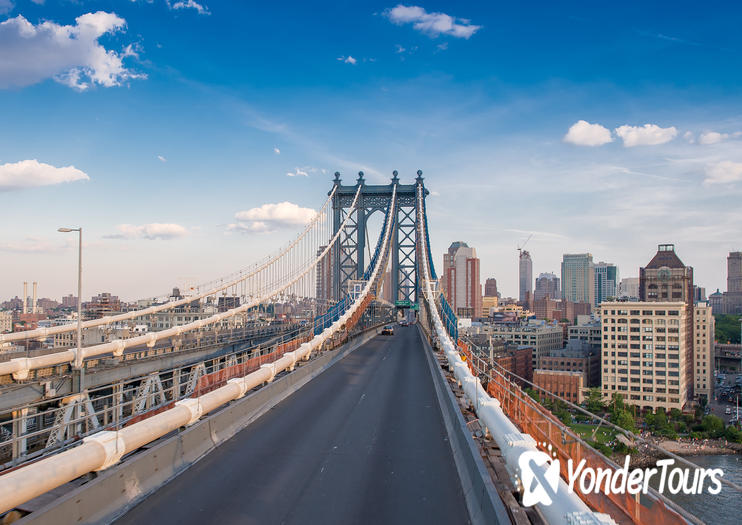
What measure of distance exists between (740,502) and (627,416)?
17.0 metres

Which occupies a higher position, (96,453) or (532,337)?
(96,453)

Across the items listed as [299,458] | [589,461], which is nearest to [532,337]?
[299,458]

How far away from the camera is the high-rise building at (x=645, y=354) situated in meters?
84.6

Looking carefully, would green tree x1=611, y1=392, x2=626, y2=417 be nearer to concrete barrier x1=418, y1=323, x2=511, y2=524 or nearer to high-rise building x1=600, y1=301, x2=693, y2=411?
high-rise building x1=600, y1=301, x2=693, y2=411

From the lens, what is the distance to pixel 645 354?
86.3m

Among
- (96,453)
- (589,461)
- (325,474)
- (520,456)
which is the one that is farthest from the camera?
(325,474)

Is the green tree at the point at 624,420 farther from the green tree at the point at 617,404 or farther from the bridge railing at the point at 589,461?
the bridge railing at the point at 589,461

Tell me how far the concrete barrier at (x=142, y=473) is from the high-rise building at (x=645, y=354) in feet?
278

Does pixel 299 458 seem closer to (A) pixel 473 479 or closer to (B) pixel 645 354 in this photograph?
(A) pixel 473 479

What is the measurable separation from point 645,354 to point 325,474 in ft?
296

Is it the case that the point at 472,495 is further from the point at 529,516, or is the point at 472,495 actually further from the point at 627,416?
the point at 627,416

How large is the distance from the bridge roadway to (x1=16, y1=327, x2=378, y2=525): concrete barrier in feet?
0.64

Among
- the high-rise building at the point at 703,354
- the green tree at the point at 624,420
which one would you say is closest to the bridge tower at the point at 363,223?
the green tree at the point at 624,420

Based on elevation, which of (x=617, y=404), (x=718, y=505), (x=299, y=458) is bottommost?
(x=718, y=505)
